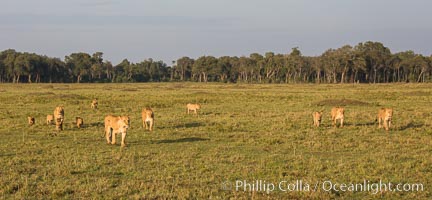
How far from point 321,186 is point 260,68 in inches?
4694

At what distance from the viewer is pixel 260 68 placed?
425 feet

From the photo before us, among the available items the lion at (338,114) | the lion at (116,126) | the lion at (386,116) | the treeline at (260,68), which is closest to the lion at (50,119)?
the lion at (116,126)

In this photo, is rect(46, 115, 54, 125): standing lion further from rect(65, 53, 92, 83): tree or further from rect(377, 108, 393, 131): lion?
rect(65, 53, 92, 83): tree

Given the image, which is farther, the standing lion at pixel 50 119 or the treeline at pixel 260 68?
the treeline at pixel 260 68

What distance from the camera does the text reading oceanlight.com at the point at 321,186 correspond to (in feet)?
35.6

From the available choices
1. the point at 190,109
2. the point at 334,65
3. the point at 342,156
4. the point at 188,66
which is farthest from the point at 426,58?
the point at 342,156

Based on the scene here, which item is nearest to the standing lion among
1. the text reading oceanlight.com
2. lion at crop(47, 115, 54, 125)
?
lion at crop(47, 115, 54, 125)

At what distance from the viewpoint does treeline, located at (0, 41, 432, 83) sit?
114125mm

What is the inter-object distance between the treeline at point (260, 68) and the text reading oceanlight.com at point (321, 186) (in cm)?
10268

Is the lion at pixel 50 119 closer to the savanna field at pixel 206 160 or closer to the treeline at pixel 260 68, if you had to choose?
the savanna field at pixel 206 160

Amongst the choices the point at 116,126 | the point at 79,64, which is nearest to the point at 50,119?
the point at 116,126

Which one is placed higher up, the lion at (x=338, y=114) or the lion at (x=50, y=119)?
the lion at (x=338, y=114)

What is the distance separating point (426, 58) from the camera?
11612 cm

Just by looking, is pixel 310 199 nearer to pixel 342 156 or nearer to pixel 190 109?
pixel 342 156
